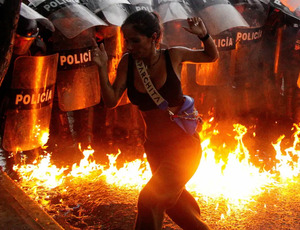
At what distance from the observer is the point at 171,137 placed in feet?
9.13

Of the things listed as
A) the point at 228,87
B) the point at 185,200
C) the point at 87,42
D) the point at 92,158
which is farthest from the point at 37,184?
the point at 228,87

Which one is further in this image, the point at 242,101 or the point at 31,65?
the point at 242,101

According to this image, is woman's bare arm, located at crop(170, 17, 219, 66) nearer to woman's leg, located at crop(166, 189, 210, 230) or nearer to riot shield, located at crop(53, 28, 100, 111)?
woman's leg, located at crop(166, 189, 210, 230)

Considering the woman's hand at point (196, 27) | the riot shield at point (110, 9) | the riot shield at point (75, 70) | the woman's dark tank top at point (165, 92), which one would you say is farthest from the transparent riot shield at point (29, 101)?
the woman's hand at point (196, 27)

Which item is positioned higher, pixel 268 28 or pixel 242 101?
pixel 268 28

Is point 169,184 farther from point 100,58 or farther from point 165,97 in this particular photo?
point 100,58

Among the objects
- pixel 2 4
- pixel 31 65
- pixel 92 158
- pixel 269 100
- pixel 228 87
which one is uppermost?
pixel 2 4

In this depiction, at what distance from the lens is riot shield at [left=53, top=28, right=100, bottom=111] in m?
5.28

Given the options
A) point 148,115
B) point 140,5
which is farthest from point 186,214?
point 140,5

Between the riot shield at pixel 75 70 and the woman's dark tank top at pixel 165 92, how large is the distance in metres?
2.73

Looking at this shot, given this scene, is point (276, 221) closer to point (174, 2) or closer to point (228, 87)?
point (174, 2)

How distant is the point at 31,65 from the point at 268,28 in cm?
636

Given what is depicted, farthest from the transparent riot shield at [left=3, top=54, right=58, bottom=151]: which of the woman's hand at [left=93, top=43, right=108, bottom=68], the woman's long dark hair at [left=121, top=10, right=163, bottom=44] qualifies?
the woman's long dark hair at [left=121, top=10, right=163, bottom=44]

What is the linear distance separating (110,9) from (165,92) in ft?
11.9
